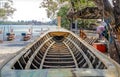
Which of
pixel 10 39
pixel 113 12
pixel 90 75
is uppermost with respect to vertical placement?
pixel 113 12

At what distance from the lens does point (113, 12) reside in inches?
457

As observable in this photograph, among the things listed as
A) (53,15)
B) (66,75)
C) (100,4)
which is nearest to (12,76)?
(66,75)

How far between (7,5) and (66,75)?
150 feet

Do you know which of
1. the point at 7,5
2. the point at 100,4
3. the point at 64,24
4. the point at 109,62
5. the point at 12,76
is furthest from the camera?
the point at 7,5

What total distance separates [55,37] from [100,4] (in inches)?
102

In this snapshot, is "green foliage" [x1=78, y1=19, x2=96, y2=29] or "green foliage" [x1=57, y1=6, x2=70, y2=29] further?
"green foliage" [x1=57, y1=6, x2=70, y2=29]

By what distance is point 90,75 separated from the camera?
12.5 ft

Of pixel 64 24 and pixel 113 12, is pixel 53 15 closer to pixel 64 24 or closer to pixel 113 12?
pixel 64 24

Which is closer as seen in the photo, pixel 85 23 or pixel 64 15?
pixel 85 23

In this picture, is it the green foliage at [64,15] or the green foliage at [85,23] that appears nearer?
the green foliage at [85,23]

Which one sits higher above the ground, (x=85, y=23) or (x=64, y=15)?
(x=64, y=15)

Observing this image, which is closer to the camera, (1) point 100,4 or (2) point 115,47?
(2) point 115,47

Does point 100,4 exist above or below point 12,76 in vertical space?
above

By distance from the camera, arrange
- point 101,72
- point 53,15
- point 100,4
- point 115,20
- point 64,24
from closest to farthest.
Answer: point 101,72, point 115,20, point 100,4, point 64,24, point 53,15
